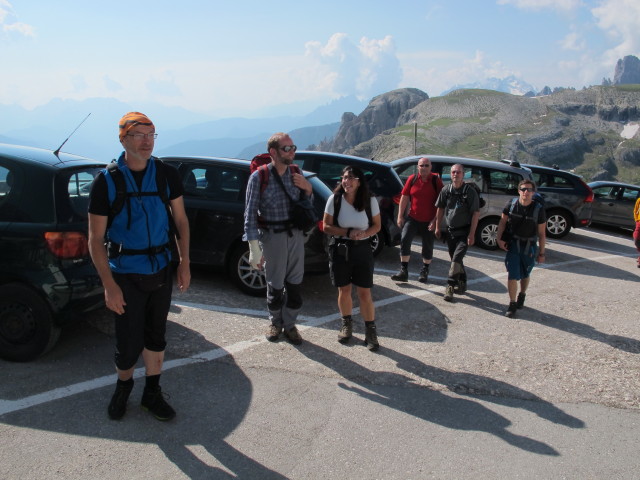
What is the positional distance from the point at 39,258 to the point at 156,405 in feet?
4.81

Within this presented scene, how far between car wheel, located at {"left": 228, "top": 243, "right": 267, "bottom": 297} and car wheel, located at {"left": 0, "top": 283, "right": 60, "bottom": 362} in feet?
7.39

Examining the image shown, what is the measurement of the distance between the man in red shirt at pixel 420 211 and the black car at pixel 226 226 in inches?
A: 57.1

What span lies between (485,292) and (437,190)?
1.54 meters

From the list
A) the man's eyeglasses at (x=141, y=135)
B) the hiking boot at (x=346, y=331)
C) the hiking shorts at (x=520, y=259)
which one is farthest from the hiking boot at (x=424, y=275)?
the man's eyeglasses at (x=141, y=135)

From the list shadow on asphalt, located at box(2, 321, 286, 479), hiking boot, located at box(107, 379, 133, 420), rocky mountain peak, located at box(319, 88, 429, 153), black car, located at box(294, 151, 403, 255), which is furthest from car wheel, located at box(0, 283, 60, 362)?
rocky mountain peak, located at box(319, 88, 429, 153)

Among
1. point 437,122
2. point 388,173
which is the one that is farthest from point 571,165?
point 388,173

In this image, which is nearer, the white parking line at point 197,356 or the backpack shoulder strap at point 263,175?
the white parking line at point 197,356

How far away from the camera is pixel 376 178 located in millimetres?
8422

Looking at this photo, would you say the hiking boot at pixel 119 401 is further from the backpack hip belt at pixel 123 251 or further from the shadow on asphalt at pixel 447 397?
the shadow on asphalt at pixel 447 397

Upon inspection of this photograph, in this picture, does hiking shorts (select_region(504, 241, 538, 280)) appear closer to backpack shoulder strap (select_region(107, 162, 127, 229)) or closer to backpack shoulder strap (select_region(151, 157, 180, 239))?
backpack shoulder strap (select_region(151, 157, 180, 239))

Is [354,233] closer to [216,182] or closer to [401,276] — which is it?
[216,182]

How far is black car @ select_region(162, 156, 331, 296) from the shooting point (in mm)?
5711

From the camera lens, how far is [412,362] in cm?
436

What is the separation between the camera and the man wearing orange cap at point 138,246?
9.45 ft
